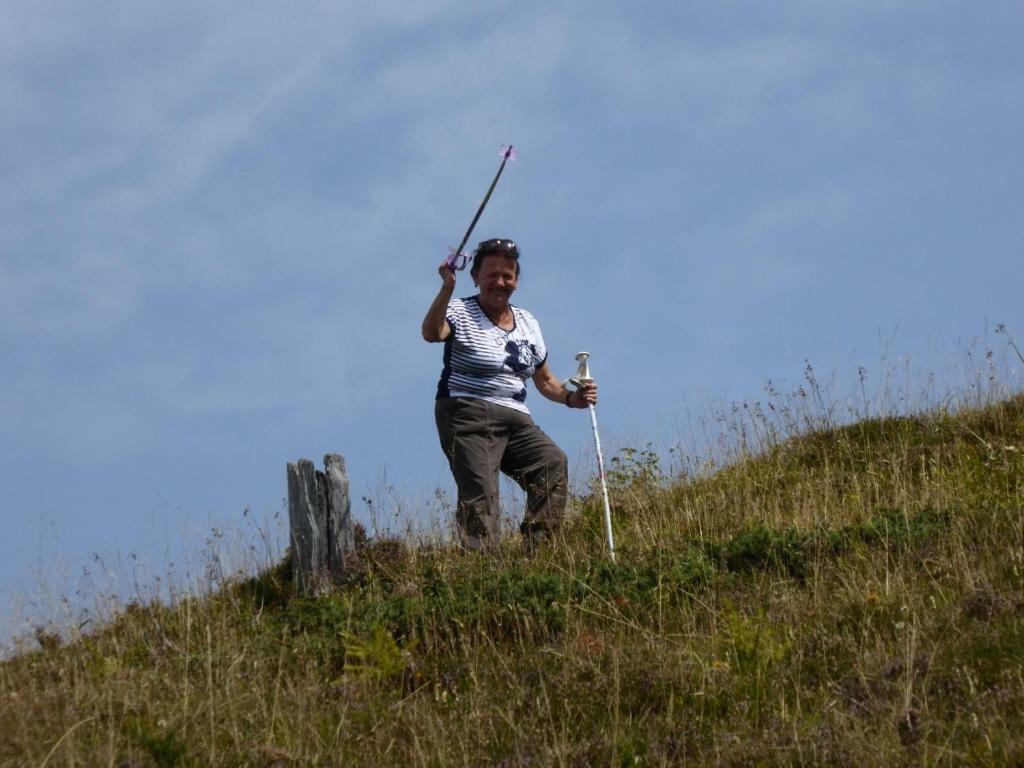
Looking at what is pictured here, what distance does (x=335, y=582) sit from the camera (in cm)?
876

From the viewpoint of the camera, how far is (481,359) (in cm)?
843

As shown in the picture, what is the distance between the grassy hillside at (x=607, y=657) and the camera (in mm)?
5016

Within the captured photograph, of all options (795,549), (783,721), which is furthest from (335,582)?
(783,721)

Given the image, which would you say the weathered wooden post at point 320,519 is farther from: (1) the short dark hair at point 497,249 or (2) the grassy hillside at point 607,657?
(1) the short dark hair at point 497,249

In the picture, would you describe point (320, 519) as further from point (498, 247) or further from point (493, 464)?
point (498, 247)

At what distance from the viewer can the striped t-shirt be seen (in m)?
8.42

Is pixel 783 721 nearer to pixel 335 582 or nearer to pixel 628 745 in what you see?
pixel 628 745

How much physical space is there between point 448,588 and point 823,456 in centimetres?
493

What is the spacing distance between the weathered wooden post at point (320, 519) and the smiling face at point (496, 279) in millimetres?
1612

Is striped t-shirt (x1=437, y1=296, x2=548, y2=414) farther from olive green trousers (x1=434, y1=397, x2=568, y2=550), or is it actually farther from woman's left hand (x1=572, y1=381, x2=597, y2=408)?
woman's left hand (x1=572, y1=381, x2=597, y2=408)

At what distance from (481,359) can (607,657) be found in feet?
9.37

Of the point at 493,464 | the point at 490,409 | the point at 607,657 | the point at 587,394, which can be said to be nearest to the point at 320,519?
the point at 493,464

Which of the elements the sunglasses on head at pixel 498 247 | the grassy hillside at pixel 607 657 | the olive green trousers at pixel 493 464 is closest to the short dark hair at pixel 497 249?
the sunglasses on head at pixel 498 247

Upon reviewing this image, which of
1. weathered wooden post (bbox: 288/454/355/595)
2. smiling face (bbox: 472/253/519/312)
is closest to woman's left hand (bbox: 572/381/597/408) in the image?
smiling face (bbox: 472/253/519/312)
